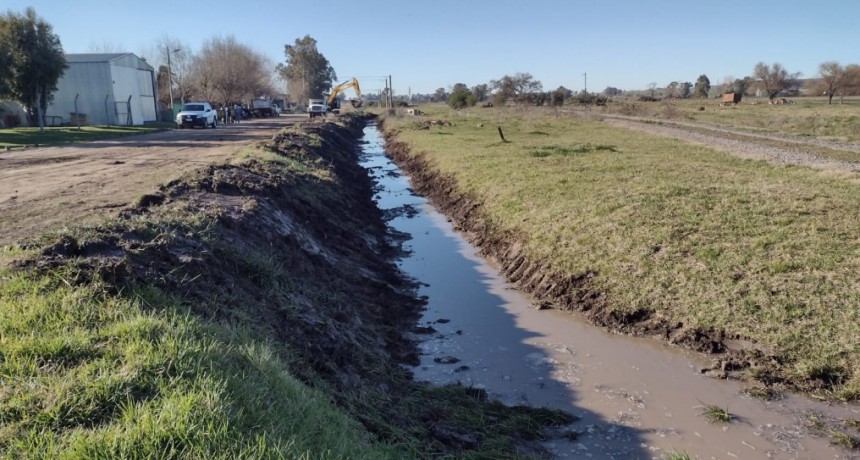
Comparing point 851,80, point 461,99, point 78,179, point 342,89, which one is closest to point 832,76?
point 851,80

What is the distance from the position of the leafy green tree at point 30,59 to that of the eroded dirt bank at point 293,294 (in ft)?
89.1

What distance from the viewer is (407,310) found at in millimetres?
9070

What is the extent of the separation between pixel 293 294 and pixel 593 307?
4.58 metres

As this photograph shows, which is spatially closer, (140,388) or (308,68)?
(140,388)

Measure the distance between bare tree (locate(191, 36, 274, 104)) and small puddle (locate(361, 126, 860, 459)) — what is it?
210ft

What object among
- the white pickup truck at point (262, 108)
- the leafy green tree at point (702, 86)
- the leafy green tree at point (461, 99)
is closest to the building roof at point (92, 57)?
the white pickup truck at point (262, 108)

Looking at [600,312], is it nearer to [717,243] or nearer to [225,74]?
[717,243]

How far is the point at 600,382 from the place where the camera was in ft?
21.7

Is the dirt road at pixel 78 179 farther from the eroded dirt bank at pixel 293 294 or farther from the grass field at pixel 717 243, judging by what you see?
the grass field at pixel 717 243

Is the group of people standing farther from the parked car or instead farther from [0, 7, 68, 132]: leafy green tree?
[0, 7, 68, 132]: leafy green tree

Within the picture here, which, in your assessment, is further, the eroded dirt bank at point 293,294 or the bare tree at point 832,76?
the bare tree at point 832,76

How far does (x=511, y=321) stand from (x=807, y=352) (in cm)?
382

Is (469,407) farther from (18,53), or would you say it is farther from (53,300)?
(18,53)

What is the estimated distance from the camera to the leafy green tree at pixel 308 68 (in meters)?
120
